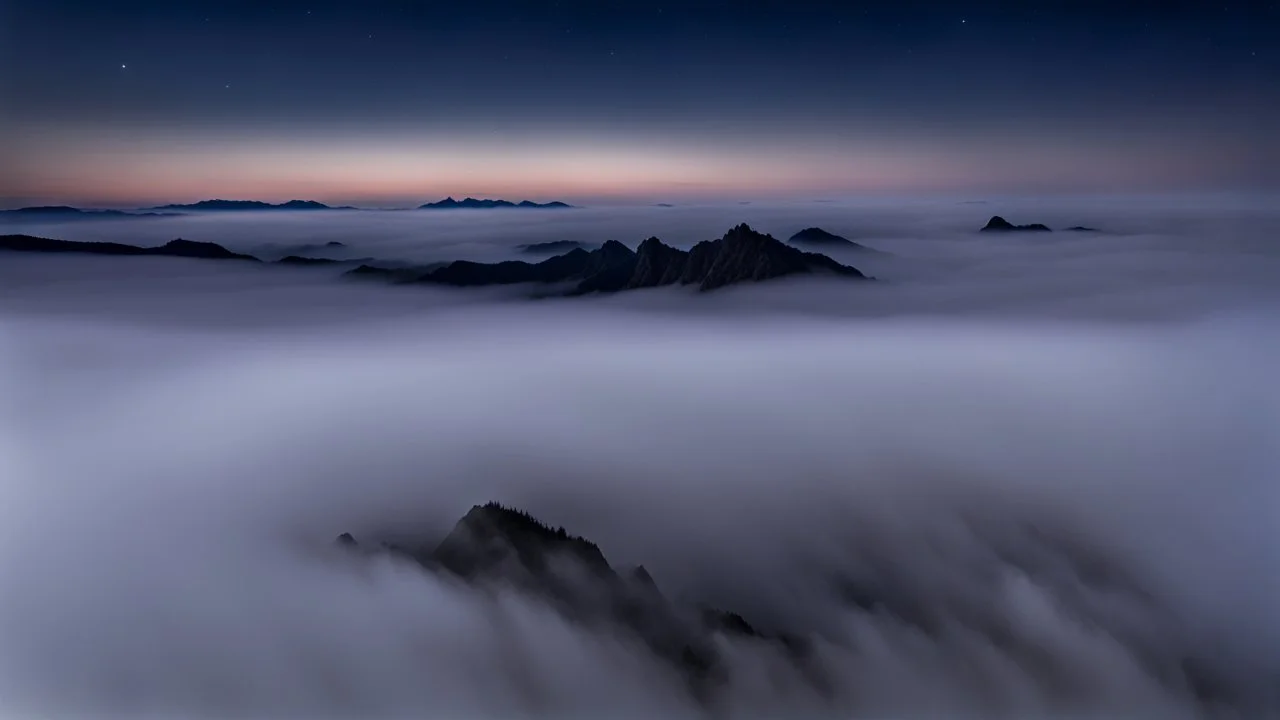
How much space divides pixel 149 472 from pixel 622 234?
12365mm

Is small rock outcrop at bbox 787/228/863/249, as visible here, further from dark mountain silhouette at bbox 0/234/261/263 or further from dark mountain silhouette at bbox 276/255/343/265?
dark mountain silhouette at bbox 0/234/261/263

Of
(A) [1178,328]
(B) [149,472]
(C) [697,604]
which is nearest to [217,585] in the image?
(B) [149,472]

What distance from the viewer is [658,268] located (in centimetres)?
5262

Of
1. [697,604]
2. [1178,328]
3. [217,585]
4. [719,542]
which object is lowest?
[697,604]

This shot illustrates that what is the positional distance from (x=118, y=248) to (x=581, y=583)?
75.2 feet

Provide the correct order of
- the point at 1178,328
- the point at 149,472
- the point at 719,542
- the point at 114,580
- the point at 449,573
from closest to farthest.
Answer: the point at 114,580, the point at 1178,328, the point at 149,472, the point at 719,542, the point at 449,573

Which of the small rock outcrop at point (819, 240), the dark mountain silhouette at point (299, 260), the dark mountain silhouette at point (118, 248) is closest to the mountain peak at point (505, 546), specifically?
the dark mountain silhouette at point (299, 260)

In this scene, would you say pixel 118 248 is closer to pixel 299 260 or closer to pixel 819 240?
pixel 299 260

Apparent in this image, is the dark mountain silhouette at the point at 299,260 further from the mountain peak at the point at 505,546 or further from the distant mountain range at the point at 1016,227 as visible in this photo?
the mountain peak at the point at 505,546

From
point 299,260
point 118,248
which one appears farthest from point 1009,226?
point 118,248

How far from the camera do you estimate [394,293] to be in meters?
22.4

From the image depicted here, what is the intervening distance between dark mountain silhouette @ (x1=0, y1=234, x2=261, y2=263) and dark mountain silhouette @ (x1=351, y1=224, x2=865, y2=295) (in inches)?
387

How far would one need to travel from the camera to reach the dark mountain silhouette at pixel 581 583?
24.6 meters

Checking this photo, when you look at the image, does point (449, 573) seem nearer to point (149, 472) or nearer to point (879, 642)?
point (149, 472)
